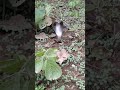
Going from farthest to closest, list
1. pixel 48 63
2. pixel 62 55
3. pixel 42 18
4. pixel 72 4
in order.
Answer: pixel 72 4, pixel 42 18, pixel 62 55, pixel 48 63

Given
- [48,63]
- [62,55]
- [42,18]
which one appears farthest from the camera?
[42,18]

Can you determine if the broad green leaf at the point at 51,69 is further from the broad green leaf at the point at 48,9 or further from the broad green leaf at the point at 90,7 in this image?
the broad green leaf at the point at 90,7

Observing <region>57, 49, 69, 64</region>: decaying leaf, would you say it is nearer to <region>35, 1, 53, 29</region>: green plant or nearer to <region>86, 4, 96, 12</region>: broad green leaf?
<region>35, 1, 53, 29</region>: green plant

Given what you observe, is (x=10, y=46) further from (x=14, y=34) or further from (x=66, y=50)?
(x=66, y=50)

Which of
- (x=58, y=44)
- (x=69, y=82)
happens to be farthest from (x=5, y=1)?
(x=69, y=82)

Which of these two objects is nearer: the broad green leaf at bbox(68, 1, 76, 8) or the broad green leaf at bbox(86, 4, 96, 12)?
the broad green leaf at bbox(86, 4, 96, 12)

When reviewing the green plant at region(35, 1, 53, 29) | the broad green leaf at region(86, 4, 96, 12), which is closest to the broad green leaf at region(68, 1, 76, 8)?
the broad green leaf at region(86, 4, 96, 12)

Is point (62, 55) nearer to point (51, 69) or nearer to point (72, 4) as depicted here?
point (51, 69)

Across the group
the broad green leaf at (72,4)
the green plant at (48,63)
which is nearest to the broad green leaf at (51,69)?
the green plant at (48,63)

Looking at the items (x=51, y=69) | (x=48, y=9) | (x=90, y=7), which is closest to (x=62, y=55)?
(x=51, y=69)

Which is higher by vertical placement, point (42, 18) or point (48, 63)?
point (42, 18)
